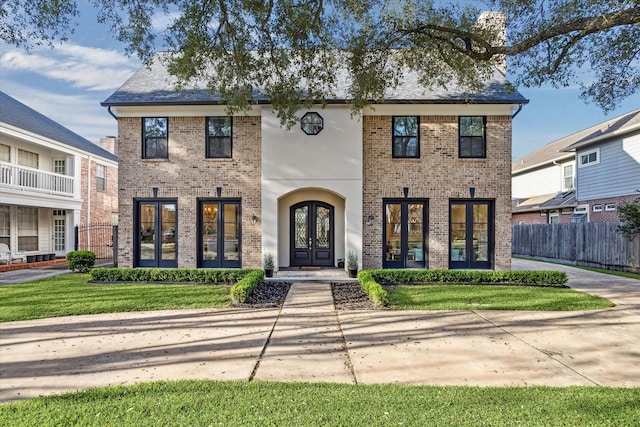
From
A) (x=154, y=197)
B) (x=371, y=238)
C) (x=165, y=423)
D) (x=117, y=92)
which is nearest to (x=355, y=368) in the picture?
(x=165, y=423)

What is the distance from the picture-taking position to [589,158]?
19.5 m

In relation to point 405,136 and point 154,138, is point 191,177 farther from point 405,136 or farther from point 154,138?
point 405,136

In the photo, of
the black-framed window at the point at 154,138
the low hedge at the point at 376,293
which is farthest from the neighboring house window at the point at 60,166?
the low hedge at the point at 376,293

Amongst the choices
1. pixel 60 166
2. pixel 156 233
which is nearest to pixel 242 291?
pixel 156 233

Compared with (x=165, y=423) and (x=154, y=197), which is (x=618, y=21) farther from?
(x=154, y=197)

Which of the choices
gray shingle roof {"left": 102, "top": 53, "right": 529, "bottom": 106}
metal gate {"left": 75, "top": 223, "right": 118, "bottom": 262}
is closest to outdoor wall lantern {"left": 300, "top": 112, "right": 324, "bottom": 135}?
gray shingle roof {"left": 102, "top": 53, "right": 529, "bottom": 106}

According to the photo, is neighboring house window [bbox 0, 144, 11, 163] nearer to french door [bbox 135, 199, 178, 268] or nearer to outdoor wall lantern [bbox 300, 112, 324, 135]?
french door [bbox 135, 199, 178, 268]

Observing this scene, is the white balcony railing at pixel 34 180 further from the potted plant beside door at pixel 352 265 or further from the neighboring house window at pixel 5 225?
the potted plant beside door at pixel 352 265

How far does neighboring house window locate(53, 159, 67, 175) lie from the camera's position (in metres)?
18.8

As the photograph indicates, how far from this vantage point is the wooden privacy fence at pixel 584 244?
569 inches

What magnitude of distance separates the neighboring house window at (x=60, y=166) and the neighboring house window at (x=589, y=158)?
2649 centimetres

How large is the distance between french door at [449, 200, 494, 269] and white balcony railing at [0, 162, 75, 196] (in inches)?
654

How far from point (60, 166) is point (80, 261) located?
858 centimetres

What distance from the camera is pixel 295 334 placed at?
6242mm
